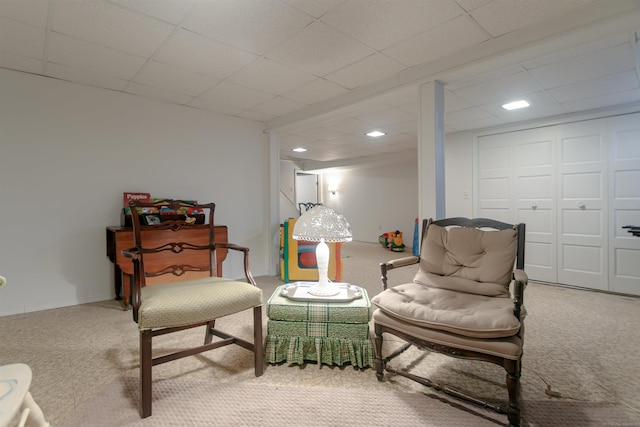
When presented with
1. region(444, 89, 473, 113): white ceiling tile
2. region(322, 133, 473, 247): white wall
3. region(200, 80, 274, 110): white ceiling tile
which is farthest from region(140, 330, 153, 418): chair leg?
region(322, 133, 473, 247): white wall

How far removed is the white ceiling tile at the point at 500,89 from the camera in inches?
113

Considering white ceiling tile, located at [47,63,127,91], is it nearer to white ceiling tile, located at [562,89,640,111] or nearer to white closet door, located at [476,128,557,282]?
white closet door, located at [476,128,557,282]

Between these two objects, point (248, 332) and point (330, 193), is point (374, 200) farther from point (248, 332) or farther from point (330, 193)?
point (248, 332)

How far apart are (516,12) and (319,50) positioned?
1.31 m

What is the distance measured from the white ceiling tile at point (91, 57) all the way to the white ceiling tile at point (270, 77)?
2.71 ft

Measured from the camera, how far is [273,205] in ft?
14.5

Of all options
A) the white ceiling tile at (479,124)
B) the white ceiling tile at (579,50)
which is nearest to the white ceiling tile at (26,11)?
the white ceiling tile at (579,50)

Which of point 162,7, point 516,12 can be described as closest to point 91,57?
point 162,7

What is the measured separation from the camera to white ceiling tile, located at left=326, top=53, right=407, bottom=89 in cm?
263

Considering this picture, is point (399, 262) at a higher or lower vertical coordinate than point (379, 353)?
higher

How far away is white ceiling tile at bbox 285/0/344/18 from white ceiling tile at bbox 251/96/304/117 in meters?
1.57

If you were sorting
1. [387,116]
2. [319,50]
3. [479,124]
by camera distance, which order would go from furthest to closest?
1. [479,124]
2. [387,116]
3. [319,50]

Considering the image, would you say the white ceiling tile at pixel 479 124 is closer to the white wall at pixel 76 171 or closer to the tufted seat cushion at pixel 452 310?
the tufted seat cushion at pixel 452 310

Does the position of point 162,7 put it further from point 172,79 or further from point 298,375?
point 298,375
